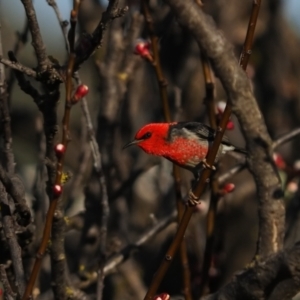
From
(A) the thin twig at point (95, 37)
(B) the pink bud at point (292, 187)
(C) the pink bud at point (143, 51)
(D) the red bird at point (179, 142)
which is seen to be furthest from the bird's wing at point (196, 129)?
(A) the thin twig at point (95, 37)

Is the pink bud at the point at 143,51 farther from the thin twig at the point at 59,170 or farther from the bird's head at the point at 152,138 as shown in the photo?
the thin twig at the point at 59,170

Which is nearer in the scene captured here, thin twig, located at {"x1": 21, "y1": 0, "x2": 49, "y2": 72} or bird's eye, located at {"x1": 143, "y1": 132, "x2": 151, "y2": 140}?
thin twig, located at {"x1": 21, "y1": 0, "x2": 49, "y2": 72}

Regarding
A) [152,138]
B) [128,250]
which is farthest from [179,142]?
[128,250]

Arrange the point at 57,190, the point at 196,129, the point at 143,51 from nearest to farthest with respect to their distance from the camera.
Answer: the point at 57,190 → the point at 143,51 → the point at 196,129

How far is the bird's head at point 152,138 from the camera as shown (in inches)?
177

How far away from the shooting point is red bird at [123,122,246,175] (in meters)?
4.51

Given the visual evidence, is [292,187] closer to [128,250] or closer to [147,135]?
[147,135]

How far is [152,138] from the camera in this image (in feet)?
14.8

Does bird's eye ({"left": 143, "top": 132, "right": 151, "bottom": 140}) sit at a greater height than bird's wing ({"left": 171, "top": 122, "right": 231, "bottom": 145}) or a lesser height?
greater

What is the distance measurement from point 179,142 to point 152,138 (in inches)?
8.4

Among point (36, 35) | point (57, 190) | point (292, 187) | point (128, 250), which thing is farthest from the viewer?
point (292, 187)

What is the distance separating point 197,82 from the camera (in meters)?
7.02

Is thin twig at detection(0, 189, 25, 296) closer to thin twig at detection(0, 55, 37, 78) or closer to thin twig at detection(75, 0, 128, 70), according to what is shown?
thin twig at detection(0, 55, 37, 78)

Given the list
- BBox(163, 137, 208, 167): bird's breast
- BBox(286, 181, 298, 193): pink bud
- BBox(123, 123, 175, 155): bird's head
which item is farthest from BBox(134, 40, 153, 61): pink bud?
BBox(286, 181, 298, 193): pink bud
